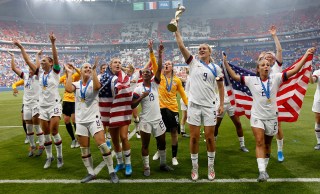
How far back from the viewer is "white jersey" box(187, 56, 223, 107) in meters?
5.19

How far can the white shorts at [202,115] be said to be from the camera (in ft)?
17.0

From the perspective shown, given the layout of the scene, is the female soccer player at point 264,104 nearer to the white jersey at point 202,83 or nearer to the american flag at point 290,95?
the white jersey at point 202,83

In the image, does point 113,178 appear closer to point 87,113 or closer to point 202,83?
point 87,113

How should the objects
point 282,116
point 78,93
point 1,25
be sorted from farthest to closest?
point 1,25, point 282,116, point 78,93

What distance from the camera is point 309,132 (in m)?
9.30

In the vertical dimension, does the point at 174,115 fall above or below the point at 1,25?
below

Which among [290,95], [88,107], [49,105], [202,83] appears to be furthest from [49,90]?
[290,95]

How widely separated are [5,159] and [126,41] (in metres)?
55.8

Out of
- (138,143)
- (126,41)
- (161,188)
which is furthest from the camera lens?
(126,41)

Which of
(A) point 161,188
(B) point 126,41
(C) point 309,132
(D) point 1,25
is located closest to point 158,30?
(B) point 126,41

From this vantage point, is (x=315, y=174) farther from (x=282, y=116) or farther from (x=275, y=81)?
(x=275, y=81)

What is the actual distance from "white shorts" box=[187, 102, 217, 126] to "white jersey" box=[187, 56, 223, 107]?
9 cm

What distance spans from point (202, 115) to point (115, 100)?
1.85 meters

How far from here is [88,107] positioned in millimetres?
5344
